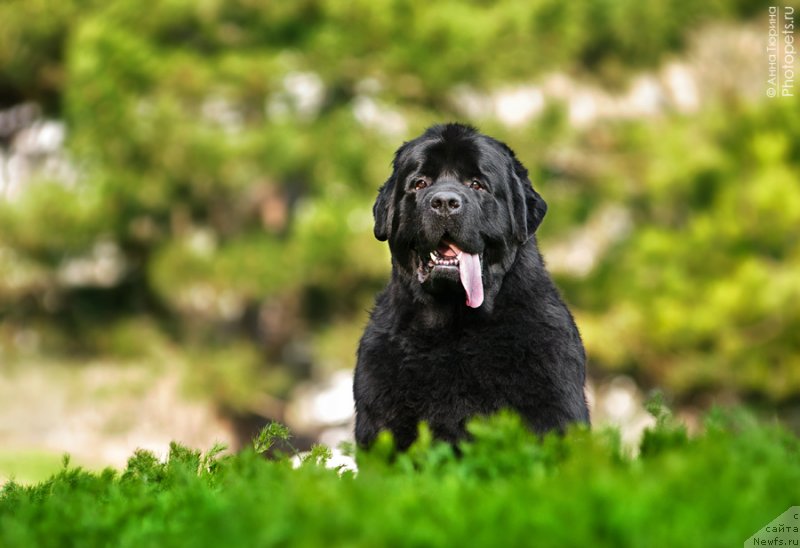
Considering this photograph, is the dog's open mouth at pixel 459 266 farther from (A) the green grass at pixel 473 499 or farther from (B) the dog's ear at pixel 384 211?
(A) the green grass at pixel 473 499

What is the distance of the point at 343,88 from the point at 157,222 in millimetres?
3580

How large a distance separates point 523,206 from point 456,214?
46cm

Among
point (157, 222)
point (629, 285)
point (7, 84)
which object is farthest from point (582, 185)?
point (7, 84)

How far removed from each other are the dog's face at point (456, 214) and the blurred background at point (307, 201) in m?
9.99

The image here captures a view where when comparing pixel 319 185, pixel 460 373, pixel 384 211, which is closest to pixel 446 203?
pixel 384 211

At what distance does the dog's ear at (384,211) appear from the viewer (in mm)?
4871

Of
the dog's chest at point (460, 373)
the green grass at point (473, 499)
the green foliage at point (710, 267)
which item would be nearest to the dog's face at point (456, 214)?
the dog's chest at point (460, 373)

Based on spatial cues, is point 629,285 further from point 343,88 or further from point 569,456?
point 569,456

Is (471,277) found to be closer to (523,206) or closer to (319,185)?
(523,206)

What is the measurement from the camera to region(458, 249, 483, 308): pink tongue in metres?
4.31

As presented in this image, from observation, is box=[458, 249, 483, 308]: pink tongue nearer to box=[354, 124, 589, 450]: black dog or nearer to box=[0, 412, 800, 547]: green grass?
box=[354, 124, 589, 450]: black dog

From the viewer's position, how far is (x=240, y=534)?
2.26 metres
